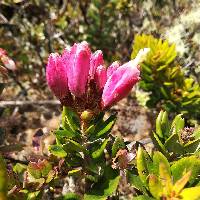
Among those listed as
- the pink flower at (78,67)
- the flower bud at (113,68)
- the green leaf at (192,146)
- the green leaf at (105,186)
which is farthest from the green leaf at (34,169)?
the green leaf at (192,146)

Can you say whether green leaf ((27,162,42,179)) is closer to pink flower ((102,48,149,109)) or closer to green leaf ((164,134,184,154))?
pink flower ((102,48,149,109))

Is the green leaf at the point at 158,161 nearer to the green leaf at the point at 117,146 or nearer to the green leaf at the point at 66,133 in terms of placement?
the green leaf at the point at 117,146

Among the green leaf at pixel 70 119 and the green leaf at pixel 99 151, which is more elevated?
the green leaf at pixel 70 119

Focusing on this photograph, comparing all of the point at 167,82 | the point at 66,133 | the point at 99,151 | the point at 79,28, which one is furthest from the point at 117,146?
the point at 79,28

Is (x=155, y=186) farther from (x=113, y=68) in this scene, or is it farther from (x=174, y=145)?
(x=113, y=68)

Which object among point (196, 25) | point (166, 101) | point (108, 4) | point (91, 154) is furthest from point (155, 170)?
point (108, 4)

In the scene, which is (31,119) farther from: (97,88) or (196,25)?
(97,88)
